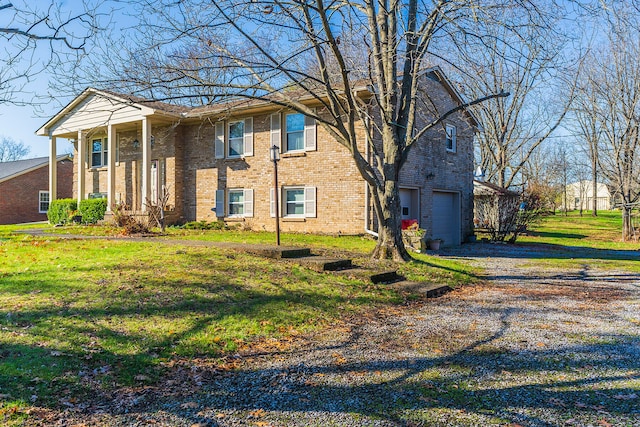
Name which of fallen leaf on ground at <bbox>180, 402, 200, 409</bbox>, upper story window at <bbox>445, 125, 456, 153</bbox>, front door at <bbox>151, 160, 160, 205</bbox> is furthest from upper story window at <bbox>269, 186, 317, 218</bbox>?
fallen leaf on ground at <bbox>180, 402, 200, 409</bbox>

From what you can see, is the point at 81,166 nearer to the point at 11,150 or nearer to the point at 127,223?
the point at 127,223

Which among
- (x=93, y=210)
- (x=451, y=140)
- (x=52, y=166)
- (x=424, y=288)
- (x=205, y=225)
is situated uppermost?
(x=451, y=140)

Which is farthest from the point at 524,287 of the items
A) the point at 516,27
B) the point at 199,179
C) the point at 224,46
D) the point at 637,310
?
the point at 199,179

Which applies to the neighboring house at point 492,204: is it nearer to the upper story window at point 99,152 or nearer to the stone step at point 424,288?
the stone step at point 424,288

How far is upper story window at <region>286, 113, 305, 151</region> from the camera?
645 inches

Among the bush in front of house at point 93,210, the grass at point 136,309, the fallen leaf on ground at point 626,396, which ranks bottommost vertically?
the fallen leaf on ground at point 626,396

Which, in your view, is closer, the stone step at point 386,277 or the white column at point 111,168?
the stone step at point 386,277

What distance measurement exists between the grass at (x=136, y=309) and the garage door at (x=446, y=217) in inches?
344

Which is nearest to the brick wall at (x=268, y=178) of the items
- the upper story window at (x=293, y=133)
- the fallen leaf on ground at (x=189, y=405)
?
the upper story window at (x=293, y=133)

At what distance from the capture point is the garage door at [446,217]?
18125 millimetres

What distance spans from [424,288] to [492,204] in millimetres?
14266

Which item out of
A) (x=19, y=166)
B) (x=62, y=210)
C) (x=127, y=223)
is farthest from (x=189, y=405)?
(x=19, y=166)

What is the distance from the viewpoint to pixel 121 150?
20938 mm

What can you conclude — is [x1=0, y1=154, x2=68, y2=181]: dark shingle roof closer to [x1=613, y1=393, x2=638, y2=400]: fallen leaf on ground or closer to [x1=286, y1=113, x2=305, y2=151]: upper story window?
[x1=286, y1=113, x2=305, y2=151]: upper story window
